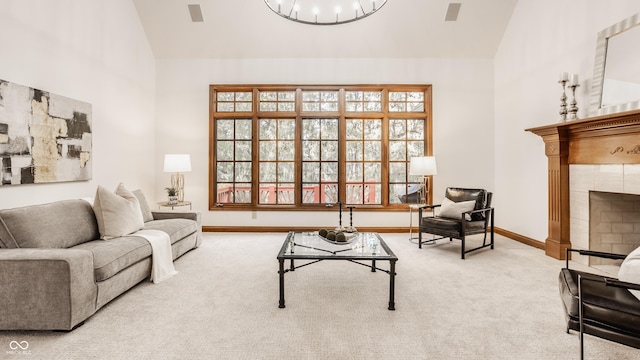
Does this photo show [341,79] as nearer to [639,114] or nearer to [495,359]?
[639,114]

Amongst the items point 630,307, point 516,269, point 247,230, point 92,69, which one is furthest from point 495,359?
point 92,69

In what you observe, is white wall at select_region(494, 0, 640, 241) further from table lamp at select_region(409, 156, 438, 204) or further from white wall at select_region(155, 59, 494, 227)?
table lamp at select_region(409, 156, 438, 204)

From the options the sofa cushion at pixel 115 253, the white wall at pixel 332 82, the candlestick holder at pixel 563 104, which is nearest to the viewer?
the sofa cushion at pixel 115 253

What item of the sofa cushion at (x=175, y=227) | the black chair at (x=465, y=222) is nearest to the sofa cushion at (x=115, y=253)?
the sofa cushion at (x=175, y=227)

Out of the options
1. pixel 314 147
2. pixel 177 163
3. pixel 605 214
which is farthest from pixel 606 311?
pixel 177 163

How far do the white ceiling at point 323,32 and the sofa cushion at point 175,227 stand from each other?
3.15m

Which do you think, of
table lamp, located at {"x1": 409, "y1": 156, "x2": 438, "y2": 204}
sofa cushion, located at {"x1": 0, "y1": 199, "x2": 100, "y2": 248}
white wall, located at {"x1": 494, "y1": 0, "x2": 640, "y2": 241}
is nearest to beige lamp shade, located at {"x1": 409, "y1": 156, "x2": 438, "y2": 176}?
table lamp, located at {"x1": 409, "y1": 156, "x2": 438, "y2": 204}

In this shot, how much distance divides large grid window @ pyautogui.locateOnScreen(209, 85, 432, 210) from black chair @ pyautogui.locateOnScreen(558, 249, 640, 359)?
4.00 metres

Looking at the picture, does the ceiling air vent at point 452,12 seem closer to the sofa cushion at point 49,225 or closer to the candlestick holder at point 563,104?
the candlestick holder at point 563,104

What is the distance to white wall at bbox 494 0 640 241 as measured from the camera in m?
3.90

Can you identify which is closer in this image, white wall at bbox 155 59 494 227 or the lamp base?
the lamp base

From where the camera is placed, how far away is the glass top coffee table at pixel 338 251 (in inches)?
105

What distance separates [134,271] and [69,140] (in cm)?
194

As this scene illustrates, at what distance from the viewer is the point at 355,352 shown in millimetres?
2027
